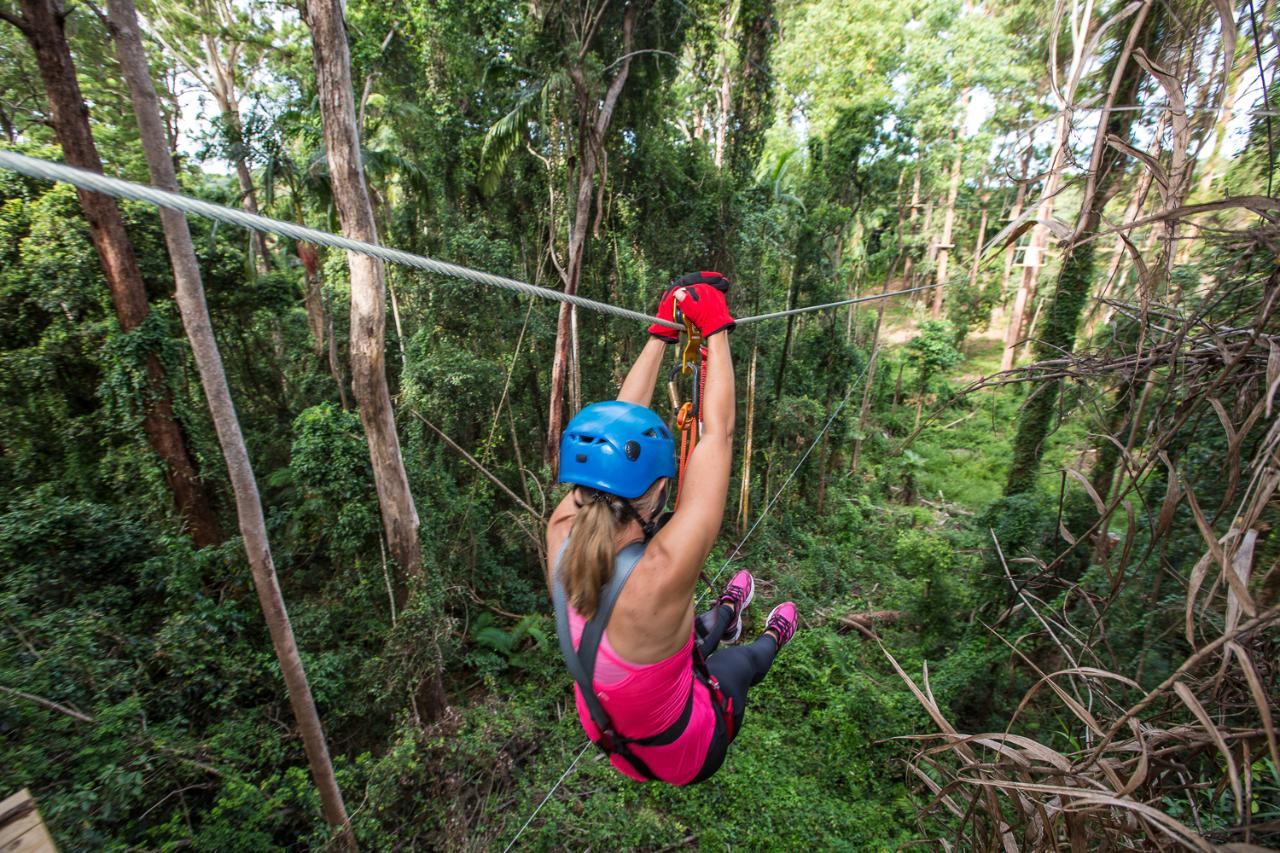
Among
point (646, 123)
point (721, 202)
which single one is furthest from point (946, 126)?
point (646, 123)

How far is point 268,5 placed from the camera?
10789mm

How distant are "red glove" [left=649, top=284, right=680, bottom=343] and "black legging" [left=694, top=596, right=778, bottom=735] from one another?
1.16 metres

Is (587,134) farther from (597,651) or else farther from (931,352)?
(931,352)

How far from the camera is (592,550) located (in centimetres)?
133

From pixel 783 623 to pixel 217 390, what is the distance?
12.6 feet

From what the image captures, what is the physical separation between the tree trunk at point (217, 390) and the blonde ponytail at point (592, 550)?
3.02m

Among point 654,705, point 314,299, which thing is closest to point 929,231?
point 314,299

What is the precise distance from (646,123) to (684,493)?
26.2 feet

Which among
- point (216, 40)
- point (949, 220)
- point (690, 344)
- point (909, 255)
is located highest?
point (216, 40)

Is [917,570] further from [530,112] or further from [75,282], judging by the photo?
[75,282]

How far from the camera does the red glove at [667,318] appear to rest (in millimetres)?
1919

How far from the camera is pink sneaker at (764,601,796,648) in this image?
2414 millimetres

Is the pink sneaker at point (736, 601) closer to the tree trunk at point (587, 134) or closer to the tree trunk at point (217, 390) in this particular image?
the tree trunk at point (217, 390)

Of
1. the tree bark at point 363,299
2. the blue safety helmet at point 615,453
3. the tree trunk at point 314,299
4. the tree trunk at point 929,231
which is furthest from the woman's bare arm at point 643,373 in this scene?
the tree trunk at point 929,231
